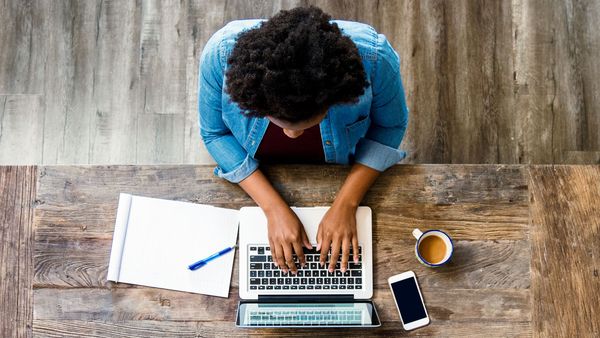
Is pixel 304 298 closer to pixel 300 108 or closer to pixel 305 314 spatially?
pixel 305 314

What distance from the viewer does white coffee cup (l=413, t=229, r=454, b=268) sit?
1.22 metres

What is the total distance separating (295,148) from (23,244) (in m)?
0.72

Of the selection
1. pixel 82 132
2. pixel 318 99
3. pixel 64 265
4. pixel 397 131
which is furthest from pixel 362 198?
pixel 82 132

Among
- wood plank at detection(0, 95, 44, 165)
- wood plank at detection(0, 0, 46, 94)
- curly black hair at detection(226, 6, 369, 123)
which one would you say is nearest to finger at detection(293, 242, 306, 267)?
curly black hair at detection(226, 6, 369, 123)

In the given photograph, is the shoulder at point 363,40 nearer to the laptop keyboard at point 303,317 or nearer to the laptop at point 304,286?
the laptop at point 304,286

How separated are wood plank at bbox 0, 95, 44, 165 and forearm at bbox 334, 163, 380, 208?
4.37 feet

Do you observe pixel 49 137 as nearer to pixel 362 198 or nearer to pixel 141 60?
pixel 141 60

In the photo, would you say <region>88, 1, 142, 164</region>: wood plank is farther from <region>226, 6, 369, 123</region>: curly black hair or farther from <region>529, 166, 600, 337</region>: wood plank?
<region>529, 166, 600, 337</region>: wood plank

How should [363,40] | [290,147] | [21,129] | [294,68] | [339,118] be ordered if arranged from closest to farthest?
[294,68], [363,40], [339,118], [290,147], [21,129]

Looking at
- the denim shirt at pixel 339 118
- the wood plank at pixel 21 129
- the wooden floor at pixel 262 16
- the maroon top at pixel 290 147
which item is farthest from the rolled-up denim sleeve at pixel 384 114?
the wood plank at pixel 21 129

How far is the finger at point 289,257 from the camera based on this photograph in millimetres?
1232

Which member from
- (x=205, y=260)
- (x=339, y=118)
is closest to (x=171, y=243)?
(x=205, y=260)

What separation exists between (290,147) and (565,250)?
732 mm

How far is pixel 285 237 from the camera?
1226 mm
